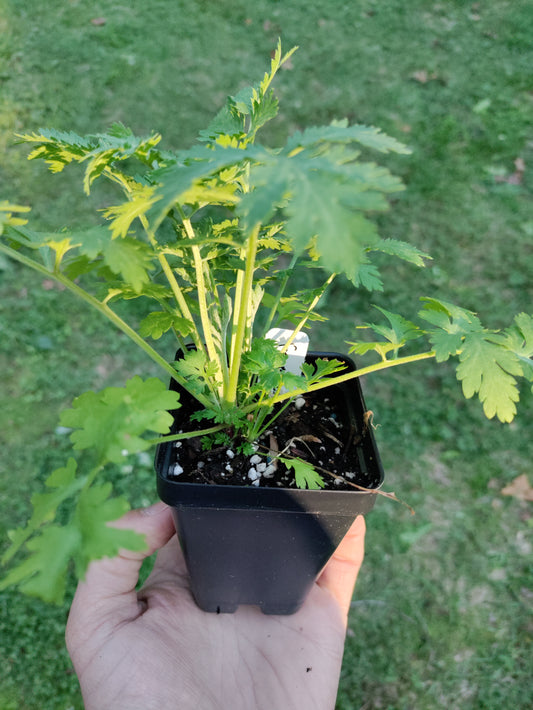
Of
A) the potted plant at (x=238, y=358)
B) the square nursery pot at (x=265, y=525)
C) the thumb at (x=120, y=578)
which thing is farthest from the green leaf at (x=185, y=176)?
the thumb at (x=120, y=578)

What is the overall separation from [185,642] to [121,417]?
678 millimetres

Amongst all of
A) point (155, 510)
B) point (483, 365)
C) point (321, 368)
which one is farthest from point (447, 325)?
point (155, 510)

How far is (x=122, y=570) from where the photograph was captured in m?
1.09

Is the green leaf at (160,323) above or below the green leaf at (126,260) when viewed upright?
below

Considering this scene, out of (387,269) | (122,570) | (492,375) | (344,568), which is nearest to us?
(492,375)

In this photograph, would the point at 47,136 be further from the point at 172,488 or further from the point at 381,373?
the point at 381,373

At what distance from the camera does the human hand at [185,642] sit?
3.18ft

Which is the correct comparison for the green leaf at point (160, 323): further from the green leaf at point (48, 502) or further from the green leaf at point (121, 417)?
the green leaf at point (48, 502)

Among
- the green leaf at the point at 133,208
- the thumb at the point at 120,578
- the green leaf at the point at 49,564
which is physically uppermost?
the green leaf at the point at 133,208

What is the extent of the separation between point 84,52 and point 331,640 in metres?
3.13

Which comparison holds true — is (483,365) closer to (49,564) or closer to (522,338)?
(522,338)

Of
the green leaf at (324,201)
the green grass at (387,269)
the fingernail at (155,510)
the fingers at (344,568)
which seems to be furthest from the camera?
the green grass at (387,269)

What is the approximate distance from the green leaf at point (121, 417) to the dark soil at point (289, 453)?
9.9 inches

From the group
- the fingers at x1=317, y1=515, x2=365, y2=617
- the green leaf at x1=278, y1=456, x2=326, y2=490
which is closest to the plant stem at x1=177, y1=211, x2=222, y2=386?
the green leaf at x1=278, y1=456, x2=326, y2=490
